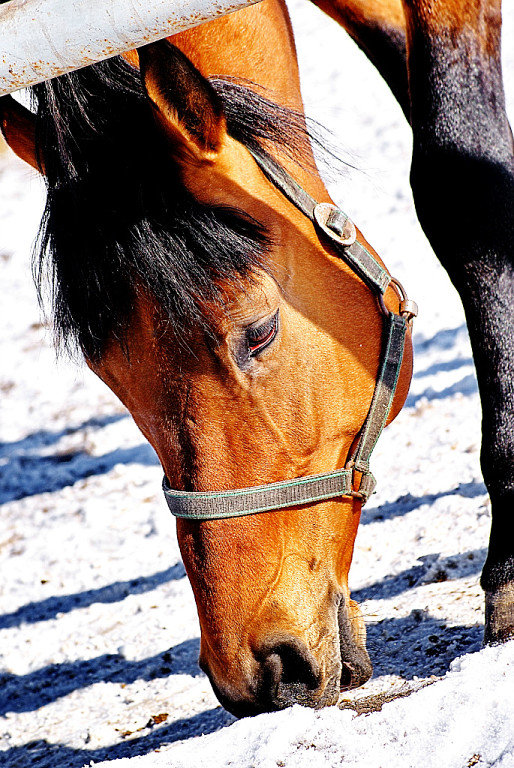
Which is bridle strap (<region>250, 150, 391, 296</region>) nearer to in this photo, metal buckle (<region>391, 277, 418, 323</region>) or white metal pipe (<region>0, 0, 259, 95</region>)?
metal buckle (<region>391, 277, 418, 323</region>)

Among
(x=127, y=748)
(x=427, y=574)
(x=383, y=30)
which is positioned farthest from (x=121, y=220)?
(x=427, y=574)

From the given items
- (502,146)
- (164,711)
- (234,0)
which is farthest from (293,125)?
(164,711)

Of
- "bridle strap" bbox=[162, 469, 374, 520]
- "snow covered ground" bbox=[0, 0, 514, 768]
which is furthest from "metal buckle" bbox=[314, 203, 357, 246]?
"bridle strap" bbox=[162, 469, 374, 520]

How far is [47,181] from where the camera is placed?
1509 mm

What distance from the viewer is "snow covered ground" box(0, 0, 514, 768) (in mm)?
1268

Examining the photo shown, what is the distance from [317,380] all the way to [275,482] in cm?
22

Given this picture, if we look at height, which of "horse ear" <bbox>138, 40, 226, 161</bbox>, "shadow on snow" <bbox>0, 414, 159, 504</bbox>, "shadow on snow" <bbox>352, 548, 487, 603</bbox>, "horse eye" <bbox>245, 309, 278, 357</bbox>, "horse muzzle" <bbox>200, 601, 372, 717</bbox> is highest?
"horse ear" <bbox>138, 40, 226, 161</bbox>

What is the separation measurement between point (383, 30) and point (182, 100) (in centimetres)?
106

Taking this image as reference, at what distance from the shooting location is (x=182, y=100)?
132 centimetres

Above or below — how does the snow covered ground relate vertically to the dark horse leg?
below

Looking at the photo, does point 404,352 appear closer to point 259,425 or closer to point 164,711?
point 259,425

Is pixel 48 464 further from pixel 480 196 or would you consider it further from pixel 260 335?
pixel 480 196

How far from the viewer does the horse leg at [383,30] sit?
210 cm

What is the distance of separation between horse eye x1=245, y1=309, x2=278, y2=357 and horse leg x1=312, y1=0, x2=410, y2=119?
3.21ft
